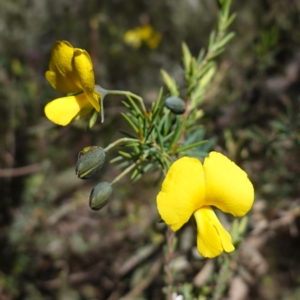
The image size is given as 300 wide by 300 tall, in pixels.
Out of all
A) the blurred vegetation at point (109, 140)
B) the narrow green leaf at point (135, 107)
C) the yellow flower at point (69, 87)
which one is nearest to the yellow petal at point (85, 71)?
the yellow flower at point (69, 87)

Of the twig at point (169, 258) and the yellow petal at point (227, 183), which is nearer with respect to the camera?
the yellow petal at point (227, 183)

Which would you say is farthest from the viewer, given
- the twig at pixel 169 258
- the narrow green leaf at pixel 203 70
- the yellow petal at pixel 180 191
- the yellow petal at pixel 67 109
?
the narrow green leaf at pixel 203 70

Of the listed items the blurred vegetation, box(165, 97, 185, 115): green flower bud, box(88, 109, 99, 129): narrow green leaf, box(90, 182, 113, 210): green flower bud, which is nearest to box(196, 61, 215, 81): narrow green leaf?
box(165, 97, 185, 115): green flower bud

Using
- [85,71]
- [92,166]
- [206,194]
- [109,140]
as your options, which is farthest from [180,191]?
[109,140]

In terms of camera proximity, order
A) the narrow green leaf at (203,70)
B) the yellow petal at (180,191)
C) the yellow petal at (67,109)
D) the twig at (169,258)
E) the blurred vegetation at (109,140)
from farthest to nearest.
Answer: the blurred vegetation at (109,140)
the narrow green leaf at (203,70)
the twig at (169,258)
the yellow petal at (67,109)
the yellow petal at (180,191)

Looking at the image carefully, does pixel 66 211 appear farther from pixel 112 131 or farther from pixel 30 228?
pixel 112 131

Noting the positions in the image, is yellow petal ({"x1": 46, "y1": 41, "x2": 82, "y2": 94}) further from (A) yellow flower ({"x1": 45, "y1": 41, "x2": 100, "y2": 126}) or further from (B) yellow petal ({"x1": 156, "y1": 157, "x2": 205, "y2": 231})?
(B) yellow petal ({"x1": 156, "y1": 157, "x2": 205, "y2": 231})

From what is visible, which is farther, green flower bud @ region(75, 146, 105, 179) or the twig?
the twig

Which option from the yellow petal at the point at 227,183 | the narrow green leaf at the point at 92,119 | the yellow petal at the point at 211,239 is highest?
the narrow green leaf at the point at 92,119

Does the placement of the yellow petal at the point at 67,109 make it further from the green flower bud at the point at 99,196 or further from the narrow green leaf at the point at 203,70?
the narrow green leaf at the point at 203,70
